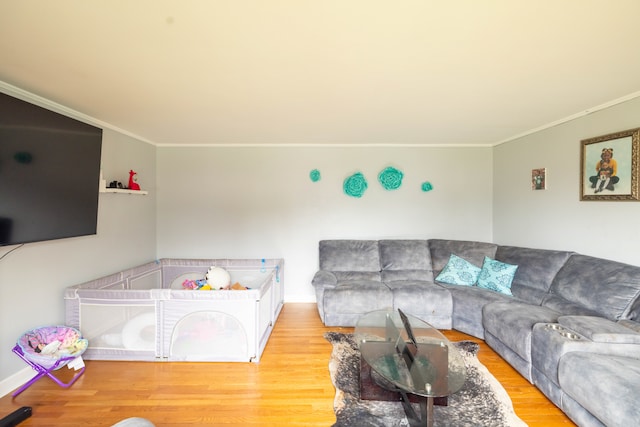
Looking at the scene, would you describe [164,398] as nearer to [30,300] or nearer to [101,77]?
[30,300]

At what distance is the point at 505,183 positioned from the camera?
12.7 ft

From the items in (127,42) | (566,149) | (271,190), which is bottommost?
(271,190)

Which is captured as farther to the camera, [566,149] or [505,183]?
[505,183]

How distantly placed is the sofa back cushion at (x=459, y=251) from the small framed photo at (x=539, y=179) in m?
0.87

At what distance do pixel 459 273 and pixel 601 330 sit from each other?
1518 millimetres

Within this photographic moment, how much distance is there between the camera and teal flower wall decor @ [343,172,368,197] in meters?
3.96

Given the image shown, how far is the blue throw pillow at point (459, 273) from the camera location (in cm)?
331

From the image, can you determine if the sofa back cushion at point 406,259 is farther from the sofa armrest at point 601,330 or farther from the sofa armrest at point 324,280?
the sofa armrest at point 601,330

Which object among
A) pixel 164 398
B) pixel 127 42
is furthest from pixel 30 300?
pixel 127 42

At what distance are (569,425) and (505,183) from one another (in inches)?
117

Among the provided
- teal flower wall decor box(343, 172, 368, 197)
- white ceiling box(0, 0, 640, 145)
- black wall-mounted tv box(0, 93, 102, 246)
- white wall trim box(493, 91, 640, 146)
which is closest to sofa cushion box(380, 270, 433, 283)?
teal flower wall decor box(343, 172, 368, 197)

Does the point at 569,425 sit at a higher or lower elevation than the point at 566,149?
lower

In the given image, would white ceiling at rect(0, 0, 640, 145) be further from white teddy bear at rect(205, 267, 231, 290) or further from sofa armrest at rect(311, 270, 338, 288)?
sofa armrest at rect(311, 270, 338, 288)

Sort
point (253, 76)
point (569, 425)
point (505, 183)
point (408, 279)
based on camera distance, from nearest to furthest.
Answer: point (569, 425), point (253, 76), point (408, 279), point (505, 183)
